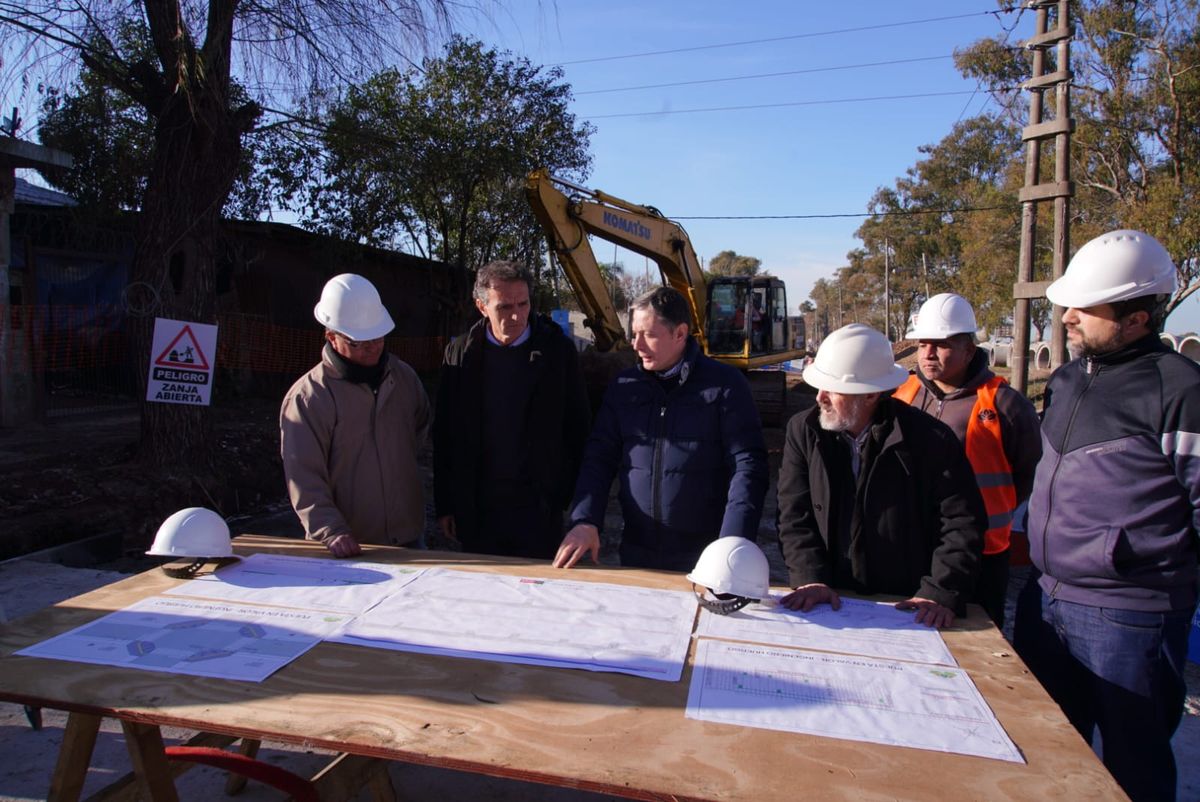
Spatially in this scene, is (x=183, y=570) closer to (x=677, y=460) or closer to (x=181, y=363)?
(x=677, y=460)

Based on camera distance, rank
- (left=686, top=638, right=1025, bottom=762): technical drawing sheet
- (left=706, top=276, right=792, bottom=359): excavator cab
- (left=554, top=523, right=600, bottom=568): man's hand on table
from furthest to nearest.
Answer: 1. (left=706, top=276, right=792, bottom=359): excavator cab
2. (left=554, top=523, right=600, bottom=568): man's hand on table
3. (left=686, top=638, right=1025, bottom=762): technical drawing sheet

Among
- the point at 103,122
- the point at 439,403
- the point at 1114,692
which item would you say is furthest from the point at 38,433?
the point at 1114,692

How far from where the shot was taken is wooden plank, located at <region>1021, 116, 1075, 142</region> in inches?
493

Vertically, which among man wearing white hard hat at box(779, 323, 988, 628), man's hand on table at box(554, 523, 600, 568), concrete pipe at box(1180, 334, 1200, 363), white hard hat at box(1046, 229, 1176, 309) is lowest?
man's hand on table at box(554, 523, 600, 568)

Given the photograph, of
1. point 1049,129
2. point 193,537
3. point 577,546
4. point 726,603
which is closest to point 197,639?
point 193,537

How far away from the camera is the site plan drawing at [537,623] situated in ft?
6.19

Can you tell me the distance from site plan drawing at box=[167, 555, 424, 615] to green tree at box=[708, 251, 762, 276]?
8715cm

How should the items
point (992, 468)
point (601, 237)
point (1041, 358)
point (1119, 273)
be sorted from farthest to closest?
point (1041, 358) → point (601, 237) → point (992, 468) → point (1119, 273)

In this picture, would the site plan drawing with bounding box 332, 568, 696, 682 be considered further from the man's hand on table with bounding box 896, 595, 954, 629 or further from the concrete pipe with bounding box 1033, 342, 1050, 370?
the concrete pipe with bounding box 1033, 342, 1050, 370

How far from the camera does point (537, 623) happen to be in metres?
2.10

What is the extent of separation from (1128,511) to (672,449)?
137 centimetres

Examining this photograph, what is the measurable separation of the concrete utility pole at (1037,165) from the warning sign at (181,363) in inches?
446

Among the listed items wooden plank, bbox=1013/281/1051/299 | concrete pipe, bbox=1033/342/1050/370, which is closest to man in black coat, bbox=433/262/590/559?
wooden plank, bbox=1013/281/1051/299

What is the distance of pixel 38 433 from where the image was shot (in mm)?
9656
